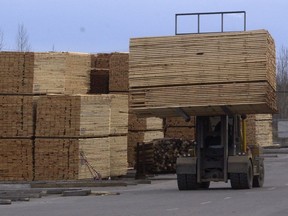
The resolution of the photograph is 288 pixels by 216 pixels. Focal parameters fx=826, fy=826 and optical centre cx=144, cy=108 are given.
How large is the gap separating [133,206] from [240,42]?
699cm

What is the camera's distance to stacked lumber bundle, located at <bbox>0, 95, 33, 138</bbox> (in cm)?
3108

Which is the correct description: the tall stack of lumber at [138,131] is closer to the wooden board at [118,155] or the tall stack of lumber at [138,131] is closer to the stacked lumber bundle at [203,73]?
the wooden board at [118,155]

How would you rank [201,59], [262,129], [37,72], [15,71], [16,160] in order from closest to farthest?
[201,59]
[16,160]
[15,71]
[37,72]
[262,129]

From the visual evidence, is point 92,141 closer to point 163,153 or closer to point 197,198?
point 163,153

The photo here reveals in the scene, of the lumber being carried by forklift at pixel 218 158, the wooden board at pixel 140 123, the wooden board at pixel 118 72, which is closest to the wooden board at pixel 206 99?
the lumber being carried by forklift at pixel 218 158

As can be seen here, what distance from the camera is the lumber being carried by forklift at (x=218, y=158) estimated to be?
24.9m

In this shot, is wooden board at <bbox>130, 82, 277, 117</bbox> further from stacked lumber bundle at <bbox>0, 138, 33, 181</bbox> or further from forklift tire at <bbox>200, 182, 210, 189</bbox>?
stacked lumber bundle at <bbox>0, 138, 33, 181</bbox>

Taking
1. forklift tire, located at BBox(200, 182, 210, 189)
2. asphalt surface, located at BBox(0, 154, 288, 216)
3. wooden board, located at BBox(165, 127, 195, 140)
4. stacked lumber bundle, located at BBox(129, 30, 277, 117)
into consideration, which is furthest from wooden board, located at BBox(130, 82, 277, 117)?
wooden board, located at BBox(165, 127, 195, 140)

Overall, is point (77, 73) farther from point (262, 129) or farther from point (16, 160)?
point (262, 129)

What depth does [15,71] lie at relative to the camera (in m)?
31.2

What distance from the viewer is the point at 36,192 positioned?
24859 mm

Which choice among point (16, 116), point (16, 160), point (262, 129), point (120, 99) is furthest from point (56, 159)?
point (262, 129)

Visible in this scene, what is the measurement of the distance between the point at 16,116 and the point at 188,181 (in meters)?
8.69

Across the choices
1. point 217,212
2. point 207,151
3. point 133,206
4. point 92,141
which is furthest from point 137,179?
point 217,212
